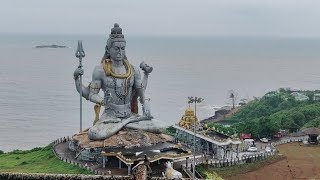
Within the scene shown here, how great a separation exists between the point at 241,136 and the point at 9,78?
65.6m

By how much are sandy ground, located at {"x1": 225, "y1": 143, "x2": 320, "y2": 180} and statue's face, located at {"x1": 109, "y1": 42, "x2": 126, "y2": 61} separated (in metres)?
Answer: 8.03

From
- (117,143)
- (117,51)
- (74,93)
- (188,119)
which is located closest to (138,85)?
(117,51)

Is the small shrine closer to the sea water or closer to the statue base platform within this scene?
the statue base platform

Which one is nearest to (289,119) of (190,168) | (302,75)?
(190,168)

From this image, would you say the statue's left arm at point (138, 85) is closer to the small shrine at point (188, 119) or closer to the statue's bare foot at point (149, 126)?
the statue's bare foot at point (149, 126)

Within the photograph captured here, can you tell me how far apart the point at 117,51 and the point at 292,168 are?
10.5 m

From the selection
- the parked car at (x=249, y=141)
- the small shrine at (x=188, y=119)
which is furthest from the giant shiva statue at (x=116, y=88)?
the parked car at (x=249, y=141)

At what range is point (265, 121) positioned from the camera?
3766 cm

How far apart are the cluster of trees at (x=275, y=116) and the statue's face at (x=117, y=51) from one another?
38.7 feet

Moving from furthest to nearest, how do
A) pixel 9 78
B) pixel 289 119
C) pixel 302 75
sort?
pixel 302 75
pixel 9 78
pixel 289 119

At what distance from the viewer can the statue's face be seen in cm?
2905

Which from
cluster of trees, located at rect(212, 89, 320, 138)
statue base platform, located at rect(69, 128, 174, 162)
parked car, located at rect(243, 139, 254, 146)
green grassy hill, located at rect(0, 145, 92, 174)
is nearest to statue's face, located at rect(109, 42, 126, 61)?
statue base platform, located at rect(69, 128, 174, 162)

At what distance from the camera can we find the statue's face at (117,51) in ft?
95.3

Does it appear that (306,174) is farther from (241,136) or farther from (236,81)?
(236,81)
